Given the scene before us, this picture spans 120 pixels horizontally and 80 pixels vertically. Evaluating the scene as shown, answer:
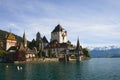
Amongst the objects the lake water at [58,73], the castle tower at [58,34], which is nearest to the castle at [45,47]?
the castle tower at [58,34]

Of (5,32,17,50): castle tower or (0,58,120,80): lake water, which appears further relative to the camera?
(5,32,17,50): castle tower

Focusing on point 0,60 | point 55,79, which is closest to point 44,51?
point 0,60

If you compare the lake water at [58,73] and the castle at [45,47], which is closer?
the lake water at [58,73]

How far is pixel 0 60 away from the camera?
141m

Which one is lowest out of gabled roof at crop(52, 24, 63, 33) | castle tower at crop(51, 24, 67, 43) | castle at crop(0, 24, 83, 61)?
castle at crop(0, 24, 83, 61)

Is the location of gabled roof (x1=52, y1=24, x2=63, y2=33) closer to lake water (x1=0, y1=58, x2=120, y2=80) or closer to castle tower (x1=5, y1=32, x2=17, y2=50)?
castle tower (x1=5, y1=32, x2=17, y2=50)

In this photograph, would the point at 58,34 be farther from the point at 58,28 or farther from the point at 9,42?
the point at 9,42

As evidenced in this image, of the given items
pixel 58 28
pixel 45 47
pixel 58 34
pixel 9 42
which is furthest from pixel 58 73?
pixel 58 28

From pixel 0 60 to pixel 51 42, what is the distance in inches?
2065

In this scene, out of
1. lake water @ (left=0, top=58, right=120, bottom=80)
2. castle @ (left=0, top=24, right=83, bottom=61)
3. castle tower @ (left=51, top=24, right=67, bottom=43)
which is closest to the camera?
lake water @ (left=0, top=58, right=120, bottom=80)


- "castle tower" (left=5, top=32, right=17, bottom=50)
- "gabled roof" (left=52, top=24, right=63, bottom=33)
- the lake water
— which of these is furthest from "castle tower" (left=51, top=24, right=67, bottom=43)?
the lake water

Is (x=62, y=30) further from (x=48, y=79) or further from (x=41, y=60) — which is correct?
(x=48, y=79)

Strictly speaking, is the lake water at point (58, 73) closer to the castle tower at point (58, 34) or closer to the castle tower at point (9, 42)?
the castle tower at point (9, 42)

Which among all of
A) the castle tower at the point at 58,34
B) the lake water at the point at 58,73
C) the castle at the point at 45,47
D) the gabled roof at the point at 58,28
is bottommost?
the lake water at the point at 58,73
